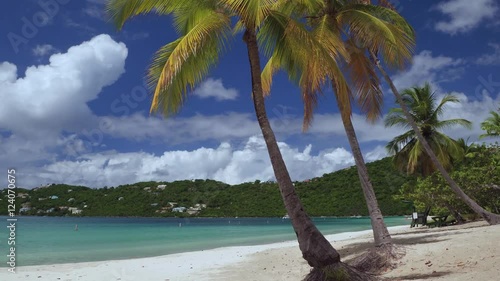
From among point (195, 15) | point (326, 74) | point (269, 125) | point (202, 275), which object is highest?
point (195, 15)

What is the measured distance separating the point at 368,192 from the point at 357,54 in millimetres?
3945

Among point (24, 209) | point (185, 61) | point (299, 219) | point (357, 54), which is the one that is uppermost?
point (24, 209)

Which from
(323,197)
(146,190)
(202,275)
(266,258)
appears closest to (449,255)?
(202,275)

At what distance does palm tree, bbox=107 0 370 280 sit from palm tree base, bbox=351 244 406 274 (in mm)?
2333

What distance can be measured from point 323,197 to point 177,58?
72355 millimetres

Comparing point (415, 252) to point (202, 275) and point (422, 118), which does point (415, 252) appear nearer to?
point (202, 275)

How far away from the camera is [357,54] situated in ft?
39.9

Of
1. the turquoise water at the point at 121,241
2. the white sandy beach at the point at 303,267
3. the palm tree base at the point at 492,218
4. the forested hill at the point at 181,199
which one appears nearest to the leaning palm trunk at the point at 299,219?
the white sandy beach at the point at 303,267

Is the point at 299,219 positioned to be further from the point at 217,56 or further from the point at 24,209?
the point at 24,209

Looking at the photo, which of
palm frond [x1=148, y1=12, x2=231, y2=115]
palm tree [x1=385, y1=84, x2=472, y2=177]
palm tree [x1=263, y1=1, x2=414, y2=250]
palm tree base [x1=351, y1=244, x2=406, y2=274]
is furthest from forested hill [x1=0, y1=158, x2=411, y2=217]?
palm frond [x1=148, y1=12, x2=231, y2=115]

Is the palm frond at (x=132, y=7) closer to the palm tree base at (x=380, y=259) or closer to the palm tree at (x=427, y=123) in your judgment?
the palm tree base at (x=380, y=259)

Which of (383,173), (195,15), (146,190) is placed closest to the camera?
(195,15)

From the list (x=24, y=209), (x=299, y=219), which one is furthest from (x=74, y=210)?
(x=299, y=219)

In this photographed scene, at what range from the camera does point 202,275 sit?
11.9 m
